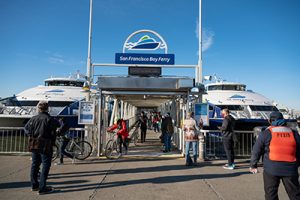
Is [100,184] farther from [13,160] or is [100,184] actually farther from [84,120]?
[13,160]

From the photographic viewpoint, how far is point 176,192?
491 cm

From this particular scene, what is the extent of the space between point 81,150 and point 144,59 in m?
4.42

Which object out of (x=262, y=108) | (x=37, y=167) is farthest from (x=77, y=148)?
(x=262, y=108)

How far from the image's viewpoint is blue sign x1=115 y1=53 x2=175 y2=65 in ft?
31.4

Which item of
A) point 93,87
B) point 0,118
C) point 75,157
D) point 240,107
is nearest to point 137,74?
point 93,87

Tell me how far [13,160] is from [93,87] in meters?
4.00

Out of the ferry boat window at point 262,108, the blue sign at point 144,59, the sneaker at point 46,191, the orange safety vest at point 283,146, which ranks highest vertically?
the blue sign at point 144,59

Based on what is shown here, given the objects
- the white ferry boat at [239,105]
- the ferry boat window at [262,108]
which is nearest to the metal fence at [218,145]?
the white ferry boat at [239,105]

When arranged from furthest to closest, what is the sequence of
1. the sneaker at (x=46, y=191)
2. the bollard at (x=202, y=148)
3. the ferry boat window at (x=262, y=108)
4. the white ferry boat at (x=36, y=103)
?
the ferry boat window at (x=262, y=108)
the white ferry boat at (x=36, y=103)
the bollard at (x=202, y=148)
the sneaker at (x=46, y=191)

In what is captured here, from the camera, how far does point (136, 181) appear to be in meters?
5.67

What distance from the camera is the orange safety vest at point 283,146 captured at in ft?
10.9

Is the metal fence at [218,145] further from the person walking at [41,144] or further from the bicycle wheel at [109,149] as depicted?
the person walking at [41,144]

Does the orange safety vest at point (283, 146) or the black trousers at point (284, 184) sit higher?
the orange safety vest at point (283, 146)

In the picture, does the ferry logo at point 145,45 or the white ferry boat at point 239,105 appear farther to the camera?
the white ferry boat at point 239,105
